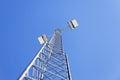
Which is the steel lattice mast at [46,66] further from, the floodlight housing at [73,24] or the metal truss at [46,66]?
the floodlight housing at [73,24]

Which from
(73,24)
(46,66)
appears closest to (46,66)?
(46,66)

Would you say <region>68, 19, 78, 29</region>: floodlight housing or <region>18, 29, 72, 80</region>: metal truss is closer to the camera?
<region>18, 29, 72, 80</region>: metal truss

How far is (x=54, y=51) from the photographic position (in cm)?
1087

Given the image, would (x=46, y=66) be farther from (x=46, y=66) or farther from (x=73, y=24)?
(x=73, y=24)

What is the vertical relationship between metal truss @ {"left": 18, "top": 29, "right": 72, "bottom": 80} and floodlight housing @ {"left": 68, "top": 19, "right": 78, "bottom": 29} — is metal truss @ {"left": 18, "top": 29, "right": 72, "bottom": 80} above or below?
below

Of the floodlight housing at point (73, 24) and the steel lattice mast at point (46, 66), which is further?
the floodlight housing at point (73, 24)

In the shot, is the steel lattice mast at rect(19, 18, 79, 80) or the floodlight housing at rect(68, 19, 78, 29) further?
the floodlight housing at rect(68, 19, 78, 29)

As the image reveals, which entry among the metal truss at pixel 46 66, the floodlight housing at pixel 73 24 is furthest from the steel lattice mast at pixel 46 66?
the floodlight housing at pixel 73 24

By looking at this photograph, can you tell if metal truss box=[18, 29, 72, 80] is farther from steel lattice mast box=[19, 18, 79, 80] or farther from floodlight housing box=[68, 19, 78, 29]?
floodlight housing box=[68, 19, 78, 29]

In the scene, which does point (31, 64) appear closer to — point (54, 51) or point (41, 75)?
point (41, 75)

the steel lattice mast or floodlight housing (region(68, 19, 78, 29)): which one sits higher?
floodlight housing (region(68, 19, 78, 29))

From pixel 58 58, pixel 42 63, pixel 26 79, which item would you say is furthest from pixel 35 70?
pixel 58 58

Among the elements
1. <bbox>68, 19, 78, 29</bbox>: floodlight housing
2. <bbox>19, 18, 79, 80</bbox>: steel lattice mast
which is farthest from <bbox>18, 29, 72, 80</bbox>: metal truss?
<bbox>68, 19, 78, 29</bbox>: floodlight housing

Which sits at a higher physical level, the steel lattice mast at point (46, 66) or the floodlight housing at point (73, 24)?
the floodlight housing at point (73, 24)
